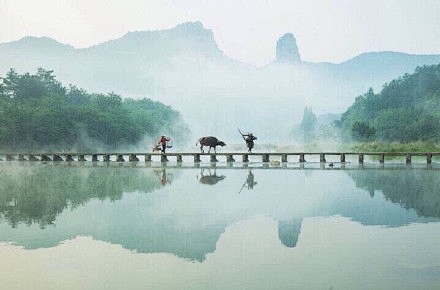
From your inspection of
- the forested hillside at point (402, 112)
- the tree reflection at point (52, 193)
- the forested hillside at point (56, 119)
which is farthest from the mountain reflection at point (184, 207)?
the forested hillside at point (402, 112)

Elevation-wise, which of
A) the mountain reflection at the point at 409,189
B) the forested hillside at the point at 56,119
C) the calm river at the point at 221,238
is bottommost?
the calm river at the point at 221,238

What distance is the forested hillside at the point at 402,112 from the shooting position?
89.6 meters

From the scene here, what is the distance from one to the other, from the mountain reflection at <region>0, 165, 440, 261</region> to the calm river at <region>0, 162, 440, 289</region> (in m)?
0.04

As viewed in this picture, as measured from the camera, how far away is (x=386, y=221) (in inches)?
659

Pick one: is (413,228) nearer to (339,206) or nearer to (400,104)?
(339,206)

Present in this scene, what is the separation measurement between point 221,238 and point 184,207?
589cm

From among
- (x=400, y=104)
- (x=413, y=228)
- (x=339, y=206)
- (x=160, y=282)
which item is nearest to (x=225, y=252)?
(x=160, y=282)

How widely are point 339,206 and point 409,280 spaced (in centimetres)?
1059

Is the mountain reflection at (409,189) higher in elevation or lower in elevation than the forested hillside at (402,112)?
lower

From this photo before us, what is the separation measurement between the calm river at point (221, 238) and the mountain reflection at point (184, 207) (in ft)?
0.13

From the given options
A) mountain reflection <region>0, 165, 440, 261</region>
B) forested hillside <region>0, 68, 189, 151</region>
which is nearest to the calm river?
mountain reflection <region>0, 165, 440, 261</region>

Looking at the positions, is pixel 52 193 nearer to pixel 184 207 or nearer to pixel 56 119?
pixel 184 207

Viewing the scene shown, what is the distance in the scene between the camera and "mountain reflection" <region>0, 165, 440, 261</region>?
14578mm

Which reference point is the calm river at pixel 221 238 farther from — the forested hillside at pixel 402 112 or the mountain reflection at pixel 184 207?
the forested hillside at pixel 402 112
